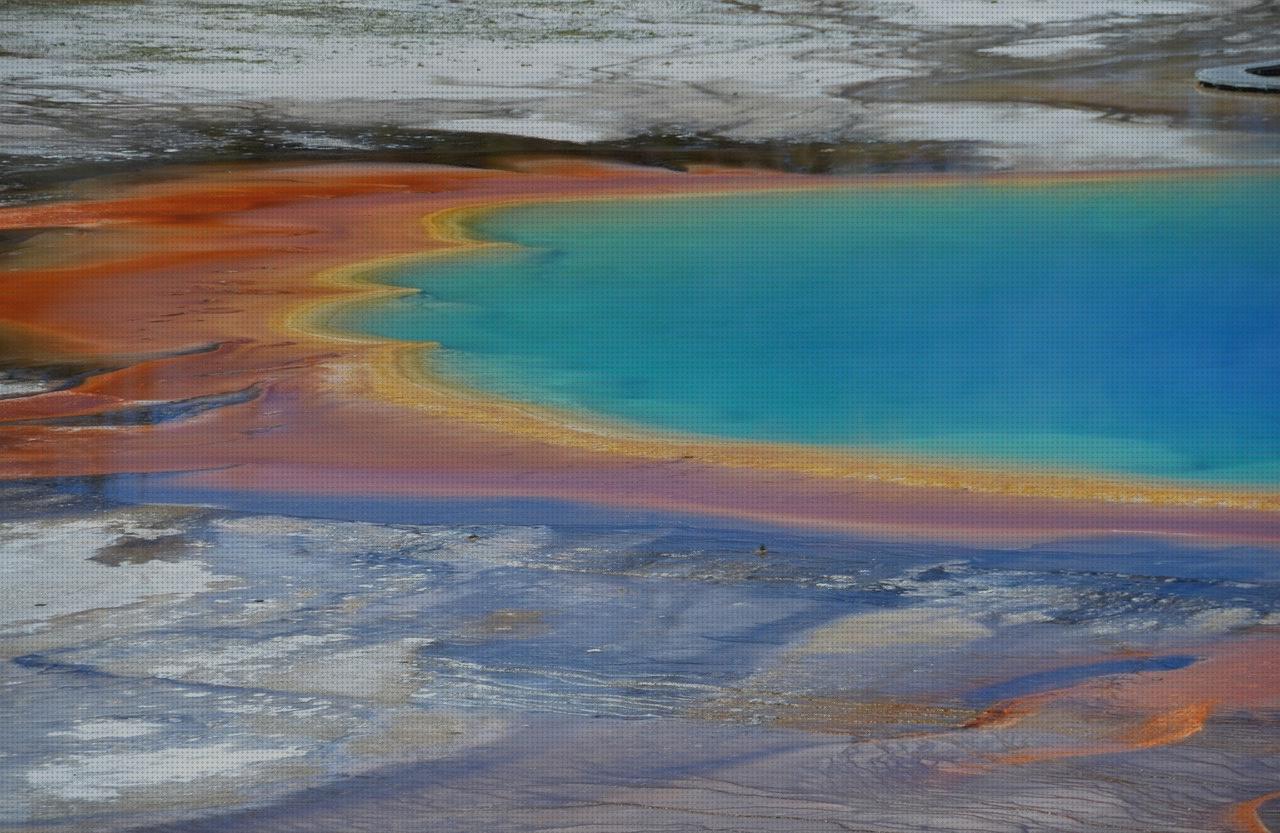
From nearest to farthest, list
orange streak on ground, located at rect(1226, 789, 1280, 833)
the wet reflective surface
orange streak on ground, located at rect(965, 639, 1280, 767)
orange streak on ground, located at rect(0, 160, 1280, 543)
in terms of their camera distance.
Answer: orange streak on ground, located at rect(1226, 789, 1280, 833) < the wet reflective surface < orange streak on ground, located at rect(965, 639, 1280, 767) < orange streak on ground, located at rect(0, 160, 1280, 543)

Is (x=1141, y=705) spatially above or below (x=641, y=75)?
below

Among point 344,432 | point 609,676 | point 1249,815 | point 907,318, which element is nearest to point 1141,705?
point 1249,815

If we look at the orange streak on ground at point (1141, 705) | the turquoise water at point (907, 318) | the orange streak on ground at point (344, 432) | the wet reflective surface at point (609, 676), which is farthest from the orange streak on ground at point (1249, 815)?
the turquoise water at point (907, 318)

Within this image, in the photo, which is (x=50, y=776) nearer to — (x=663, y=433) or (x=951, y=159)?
(x=663, y=433)

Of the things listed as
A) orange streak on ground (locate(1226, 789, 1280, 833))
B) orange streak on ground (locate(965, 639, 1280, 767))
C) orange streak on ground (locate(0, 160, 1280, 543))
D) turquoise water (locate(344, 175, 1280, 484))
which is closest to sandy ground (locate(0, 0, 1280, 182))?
turquoise water (locate(344, 175, 1280, 484))

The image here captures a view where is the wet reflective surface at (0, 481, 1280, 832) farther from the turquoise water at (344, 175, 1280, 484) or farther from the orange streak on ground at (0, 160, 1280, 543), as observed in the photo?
the turquoise water at (344, 175, 1280, 484)

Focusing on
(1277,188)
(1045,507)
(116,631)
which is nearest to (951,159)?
(1277,188)

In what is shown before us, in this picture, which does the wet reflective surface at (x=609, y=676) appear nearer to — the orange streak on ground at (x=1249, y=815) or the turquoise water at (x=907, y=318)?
the orange streak on ground at (x=1249, y=815)

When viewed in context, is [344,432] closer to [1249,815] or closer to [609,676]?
[609,676]
